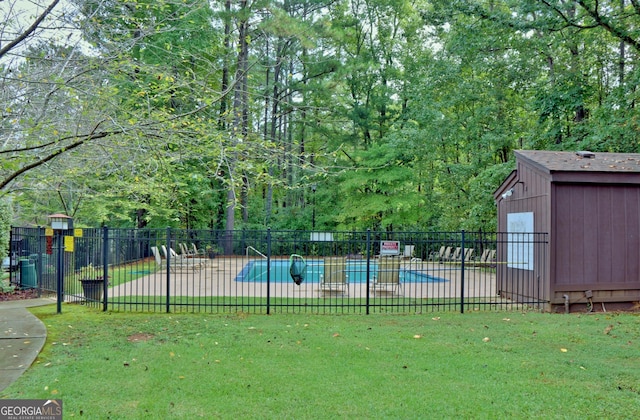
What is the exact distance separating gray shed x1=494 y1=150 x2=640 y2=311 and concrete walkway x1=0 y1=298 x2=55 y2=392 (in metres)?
7.74

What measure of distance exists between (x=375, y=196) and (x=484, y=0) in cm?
970

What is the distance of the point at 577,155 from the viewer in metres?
10.1

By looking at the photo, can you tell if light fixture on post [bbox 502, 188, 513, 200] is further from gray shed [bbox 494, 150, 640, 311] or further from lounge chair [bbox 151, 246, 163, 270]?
lounge chair [bbox 151, 246, 163, 270]

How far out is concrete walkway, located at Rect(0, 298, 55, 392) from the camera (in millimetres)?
4762

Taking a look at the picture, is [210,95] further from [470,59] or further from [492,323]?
[470,59]

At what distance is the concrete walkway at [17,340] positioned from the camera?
476 centimetres

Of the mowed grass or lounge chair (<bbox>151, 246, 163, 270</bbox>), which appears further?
lounge chair (<bbox>151, 246, 163, 270</bbox>)

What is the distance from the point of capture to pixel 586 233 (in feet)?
29.3

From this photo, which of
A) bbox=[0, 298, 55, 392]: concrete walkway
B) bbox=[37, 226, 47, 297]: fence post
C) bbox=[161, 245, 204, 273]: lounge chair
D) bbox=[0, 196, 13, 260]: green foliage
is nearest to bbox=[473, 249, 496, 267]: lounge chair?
bbox=[0, 298, 55, 392]: concrete walkway

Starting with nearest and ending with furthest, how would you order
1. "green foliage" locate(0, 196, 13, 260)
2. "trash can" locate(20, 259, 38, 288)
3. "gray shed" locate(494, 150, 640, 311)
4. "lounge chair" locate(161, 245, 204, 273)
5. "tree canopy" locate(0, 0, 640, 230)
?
"tree canopy" locate(0, 0, 640, 230) < "gray shed" locate(494, 150, 640, 311) < "green foliage" locate(0, 196, 13, 260) < "trash can" locate(20, 259, 38, 288) < "lounge chair" locate(161, 245, 204, 273)

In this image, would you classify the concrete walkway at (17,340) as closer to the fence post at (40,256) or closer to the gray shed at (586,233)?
the fence post at (40,256)

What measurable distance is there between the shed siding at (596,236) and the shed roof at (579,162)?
0.35 metres

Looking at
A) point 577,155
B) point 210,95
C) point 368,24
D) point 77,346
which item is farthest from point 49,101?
point 368,24

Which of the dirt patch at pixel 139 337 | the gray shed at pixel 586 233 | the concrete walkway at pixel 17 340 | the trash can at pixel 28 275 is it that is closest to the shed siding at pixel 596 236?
the gray shed at pixel 586 233
